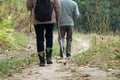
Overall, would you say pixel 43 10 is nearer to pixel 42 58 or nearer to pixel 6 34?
pixel 42 58

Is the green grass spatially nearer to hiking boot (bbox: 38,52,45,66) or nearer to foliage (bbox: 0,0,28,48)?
hiking boot (bbox: 38,52,45,66)

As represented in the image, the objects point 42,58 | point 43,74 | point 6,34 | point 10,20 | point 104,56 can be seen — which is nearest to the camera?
point 43,74

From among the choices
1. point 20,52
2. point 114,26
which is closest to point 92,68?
point 20,52

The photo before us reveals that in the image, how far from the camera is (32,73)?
972 cm

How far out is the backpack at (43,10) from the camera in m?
10.7

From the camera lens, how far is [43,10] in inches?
422

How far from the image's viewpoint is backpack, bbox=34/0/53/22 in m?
10.7

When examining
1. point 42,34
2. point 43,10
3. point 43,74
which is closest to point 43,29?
point 42,34

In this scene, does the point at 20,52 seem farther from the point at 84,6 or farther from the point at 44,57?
the point at 84,6

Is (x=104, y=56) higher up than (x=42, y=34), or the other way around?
(x=42, y=34)

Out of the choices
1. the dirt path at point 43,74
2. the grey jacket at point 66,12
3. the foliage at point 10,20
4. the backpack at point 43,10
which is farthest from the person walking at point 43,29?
the foliage at point 10,20

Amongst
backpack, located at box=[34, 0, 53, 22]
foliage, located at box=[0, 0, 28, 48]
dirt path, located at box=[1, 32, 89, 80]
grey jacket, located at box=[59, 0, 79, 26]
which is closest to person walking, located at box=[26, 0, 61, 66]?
backpack, located at box=[34, 0, 53, 22]

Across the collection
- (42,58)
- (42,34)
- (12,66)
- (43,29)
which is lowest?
(12,66)

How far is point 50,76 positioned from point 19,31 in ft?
51.2
